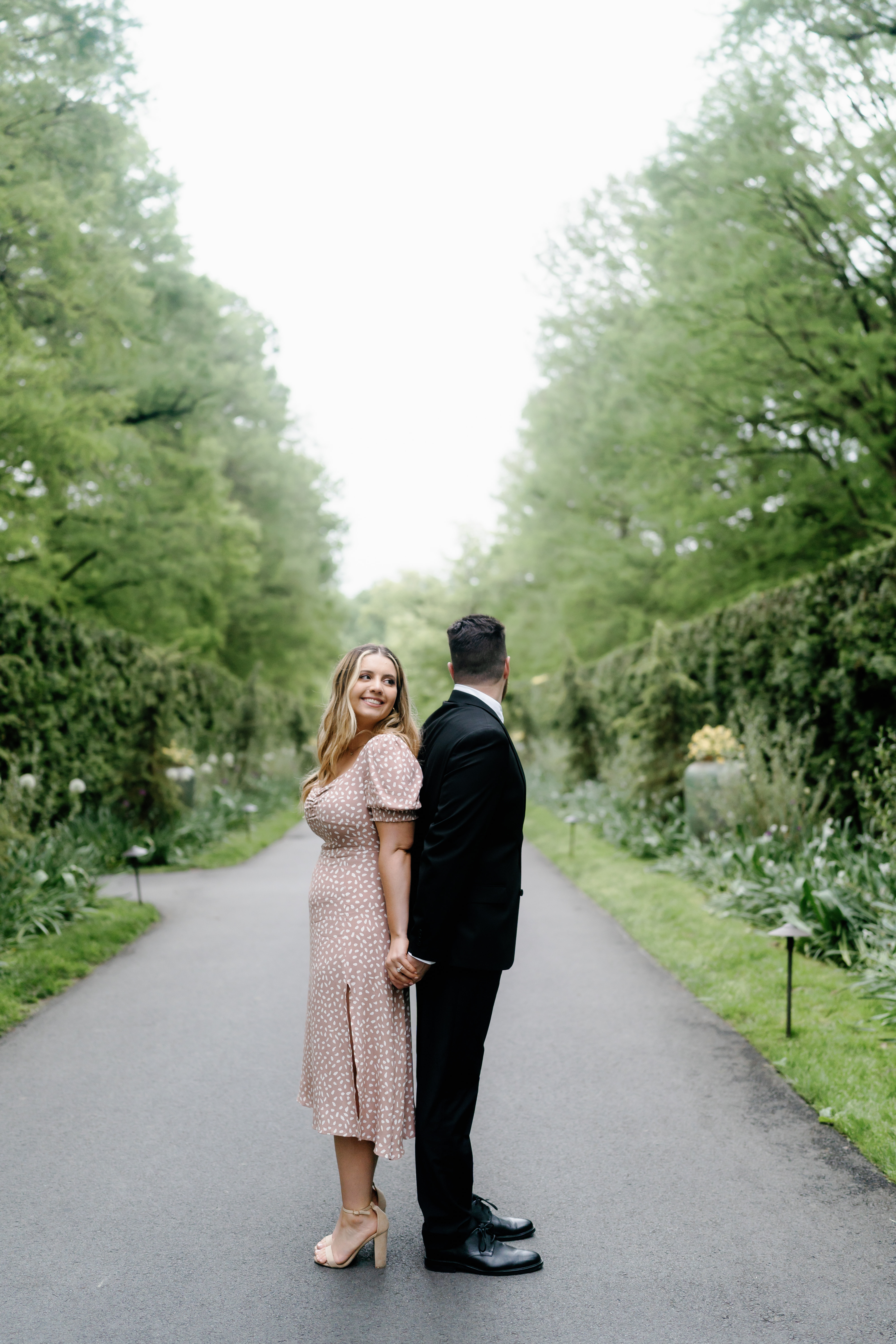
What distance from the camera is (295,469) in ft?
114

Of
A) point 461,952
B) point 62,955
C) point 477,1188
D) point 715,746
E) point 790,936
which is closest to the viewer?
point 461,952

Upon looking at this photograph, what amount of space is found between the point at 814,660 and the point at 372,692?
7.54 meters

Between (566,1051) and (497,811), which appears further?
(566,1051)

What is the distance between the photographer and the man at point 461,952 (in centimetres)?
331

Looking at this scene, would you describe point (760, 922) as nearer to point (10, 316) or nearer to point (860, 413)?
point (860, 413)

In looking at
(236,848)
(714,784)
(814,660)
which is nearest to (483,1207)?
(814,660)

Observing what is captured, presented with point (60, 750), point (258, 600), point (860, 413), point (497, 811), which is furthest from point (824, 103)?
point (258, 600)

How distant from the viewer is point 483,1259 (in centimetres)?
331

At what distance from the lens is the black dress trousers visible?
11.0ft

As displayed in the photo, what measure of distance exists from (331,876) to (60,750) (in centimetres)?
981

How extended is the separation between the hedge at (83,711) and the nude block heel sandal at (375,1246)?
289 inches

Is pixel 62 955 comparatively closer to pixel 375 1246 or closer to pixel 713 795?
pixel 375 1246

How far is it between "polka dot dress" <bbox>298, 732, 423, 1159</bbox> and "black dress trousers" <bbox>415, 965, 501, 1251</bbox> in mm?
78

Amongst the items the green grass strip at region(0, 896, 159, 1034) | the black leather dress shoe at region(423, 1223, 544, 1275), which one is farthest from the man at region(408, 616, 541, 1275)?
the green grass strip at region(0, 896, 159, 1034)
